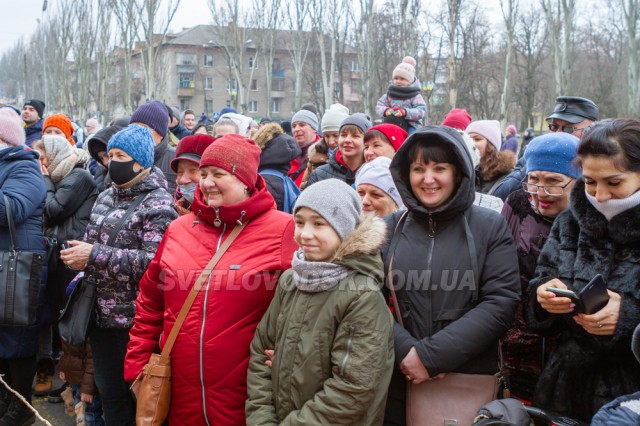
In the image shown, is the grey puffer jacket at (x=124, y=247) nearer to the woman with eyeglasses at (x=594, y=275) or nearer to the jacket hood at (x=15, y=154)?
the jacket hood at (x=15, y=154)

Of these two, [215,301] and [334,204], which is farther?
[215,301]

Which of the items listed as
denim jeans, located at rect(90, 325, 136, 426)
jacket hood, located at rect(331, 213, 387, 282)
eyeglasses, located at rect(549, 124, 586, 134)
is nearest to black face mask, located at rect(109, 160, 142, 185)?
denim jeans, located at rect(90, 325, 136, 426)

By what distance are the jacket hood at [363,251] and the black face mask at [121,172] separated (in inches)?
68.7

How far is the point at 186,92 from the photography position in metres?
73.7

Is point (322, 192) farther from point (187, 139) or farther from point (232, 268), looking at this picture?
point (187, 139)

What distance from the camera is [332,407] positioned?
2.42 metres

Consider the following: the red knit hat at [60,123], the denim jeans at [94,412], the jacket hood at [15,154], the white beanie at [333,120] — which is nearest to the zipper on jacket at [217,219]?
the denim jeans at [94,412]

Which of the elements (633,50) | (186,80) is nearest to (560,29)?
(633,50)

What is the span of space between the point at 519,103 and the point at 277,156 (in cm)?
4434

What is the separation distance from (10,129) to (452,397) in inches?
153

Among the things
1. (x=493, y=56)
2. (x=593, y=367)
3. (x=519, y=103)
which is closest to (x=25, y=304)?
(x=593, y=367)

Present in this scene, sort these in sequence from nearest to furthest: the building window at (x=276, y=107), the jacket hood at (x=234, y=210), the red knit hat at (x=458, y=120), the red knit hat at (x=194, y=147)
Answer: the jacket hood at (x=234, y=210), the red knit hat at (x=194, y=147), the red knit hat at (x=458, y=120), the building window at (x=276, y=107)

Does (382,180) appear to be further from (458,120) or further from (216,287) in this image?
(458,120)

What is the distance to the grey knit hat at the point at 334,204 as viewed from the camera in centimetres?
268
